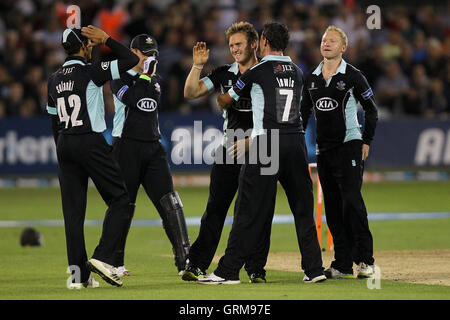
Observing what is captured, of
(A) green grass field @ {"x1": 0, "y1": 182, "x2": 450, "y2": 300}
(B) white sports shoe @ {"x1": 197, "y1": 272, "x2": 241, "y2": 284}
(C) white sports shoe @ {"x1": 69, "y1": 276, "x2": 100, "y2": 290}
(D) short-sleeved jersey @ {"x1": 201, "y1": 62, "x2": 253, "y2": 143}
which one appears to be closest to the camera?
(A) green grass field @ {"x1": 0, "y1": 182, "x2": 450, "y2": 300}

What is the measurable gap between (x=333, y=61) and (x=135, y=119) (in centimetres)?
240

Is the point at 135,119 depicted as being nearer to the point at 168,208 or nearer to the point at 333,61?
the point at 168,208

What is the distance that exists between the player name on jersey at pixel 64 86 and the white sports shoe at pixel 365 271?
382 centimetres

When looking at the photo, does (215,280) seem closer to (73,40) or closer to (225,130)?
(225,130)

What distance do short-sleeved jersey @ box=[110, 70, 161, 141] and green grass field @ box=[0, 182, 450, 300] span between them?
1672 millimetres

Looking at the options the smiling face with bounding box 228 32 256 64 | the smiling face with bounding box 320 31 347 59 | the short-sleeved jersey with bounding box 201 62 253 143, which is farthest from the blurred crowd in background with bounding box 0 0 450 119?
the smiling face with bounding box 228 32 256 64

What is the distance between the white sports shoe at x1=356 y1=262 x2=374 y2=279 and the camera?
11.2m

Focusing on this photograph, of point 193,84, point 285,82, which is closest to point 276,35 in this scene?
point 285,82

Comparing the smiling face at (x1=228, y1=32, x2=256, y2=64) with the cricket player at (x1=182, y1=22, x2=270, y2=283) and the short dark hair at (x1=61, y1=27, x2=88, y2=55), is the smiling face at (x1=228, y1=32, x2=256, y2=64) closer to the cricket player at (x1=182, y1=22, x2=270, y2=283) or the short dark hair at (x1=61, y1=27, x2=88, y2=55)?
the cricket player at (x1=182, y1=22, x2=270, y2=283)

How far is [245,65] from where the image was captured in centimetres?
1092

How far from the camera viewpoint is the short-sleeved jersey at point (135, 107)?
458 inches

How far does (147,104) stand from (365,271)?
125 inches

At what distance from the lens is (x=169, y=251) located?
1438 cm
